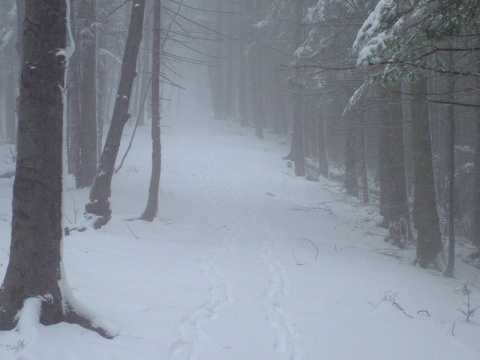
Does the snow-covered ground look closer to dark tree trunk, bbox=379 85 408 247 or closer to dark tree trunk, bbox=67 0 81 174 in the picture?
dark tree trunk, bbox=379 85 408 247

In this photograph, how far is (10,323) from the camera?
13.2 feet

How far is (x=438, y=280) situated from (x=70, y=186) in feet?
38.8

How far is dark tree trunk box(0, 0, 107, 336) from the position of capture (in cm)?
409

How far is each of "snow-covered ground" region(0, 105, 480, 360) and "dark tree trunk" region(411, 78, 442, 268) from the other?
71 centimetres

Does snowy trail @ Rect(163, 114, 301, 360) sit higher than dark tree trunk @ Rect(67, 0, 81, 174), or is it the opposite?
dark tree trunk @ Rect(67, 0, 81, 174)

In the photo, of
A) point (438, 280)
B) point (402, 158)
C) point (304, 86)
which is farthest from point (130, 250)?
point (304, 86)

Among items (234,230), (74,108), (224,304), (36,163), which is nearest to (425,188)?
(234,230)

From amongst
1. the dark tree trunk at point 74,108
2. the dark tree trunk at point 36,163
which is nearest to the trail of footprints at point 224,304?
the dark tree trunk at point 36,163

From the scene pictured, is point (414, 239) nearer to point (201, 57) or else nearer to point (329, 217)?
point (329, 217)

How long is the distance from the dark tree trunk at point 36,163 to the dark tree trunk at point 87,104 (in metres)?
9.31

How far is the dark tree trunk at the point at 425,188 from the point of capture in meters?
9.85

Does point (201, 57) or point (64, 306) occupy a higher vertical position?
point (201, 57)

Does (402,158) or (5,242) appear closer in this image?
(5,242)

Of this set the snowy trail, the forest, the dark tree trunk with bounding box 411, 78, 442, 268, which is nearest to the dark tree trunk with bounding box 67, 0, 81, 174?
the forest
